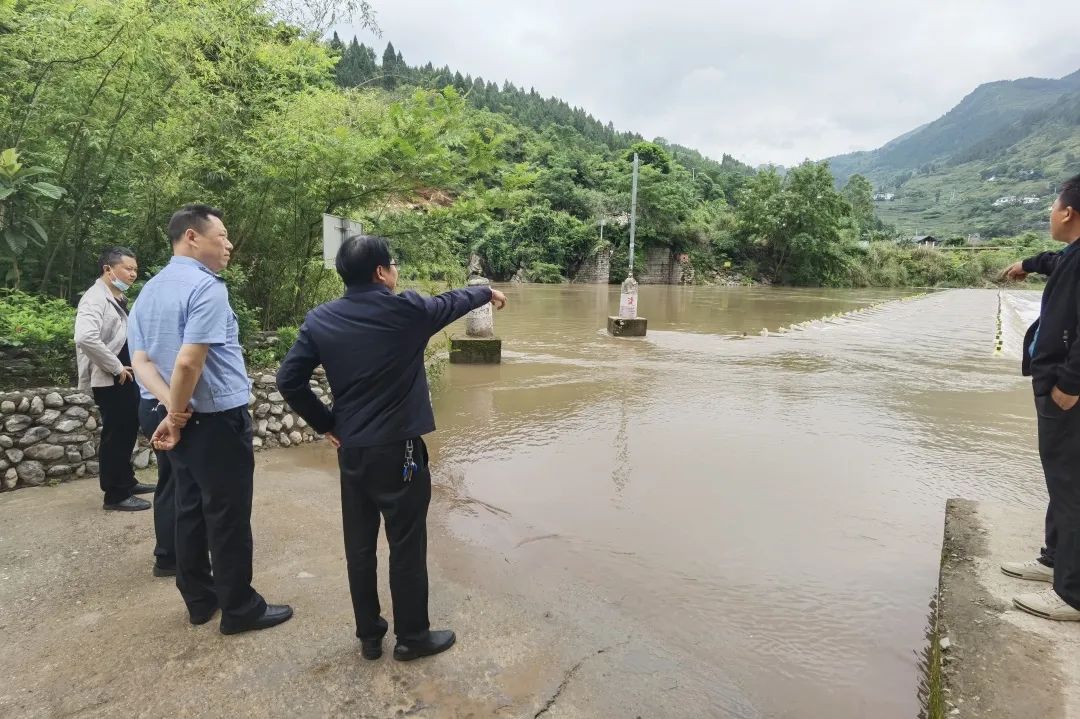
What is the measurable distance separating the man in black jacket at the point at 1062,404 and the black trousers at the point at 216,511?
340cm

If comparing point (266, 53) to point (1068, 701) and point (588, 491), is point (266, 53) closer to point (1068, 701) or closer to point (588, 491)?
point (588, 491)

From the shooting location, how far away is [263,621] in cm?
262

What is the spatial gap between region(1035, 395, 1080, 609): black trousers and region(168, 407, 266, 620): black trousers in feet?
11.2

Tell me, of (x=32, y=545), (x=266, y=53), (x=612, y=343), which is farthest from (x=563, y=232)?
(x=32, y=545)

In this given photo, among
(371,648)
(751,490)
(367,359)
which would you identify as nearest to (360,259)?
(367,359)

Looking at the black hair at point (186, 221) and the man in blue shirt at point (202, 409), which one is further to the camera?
the black hair at point (186, 221)

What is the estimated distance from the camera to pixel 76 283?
217 inches

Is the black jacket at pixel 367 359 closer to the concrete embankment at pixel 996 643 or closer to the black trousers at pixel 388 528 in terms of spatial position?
the black trousers at pixel 388 528

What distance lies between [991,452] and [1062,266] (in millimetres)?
4020

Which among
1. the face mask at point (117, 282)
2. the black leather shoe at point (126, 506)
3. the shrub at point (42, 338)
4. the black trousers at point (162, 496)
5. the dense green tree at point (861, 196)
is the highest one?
the dense green tree at point (861, 196)

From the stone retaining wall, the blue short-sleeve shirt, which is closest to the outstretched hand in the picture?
the blue short-sleeve shirt

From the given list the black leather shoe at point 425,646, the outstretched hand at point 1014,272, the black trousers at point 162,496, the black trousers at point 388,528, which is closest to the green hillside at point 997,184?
the outstretched hand at point 1014,272

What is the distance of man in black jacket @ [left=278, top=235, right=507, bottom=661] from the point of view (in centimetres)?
222

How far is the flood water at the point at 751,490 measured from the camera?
2.69 meters
